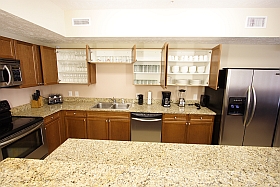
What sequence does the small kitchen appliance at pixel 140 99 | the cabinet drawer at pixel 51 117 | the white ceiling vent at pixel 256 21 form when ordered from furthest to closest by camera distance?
the small kitchen appliance at pixel 140 99 → the cabinet drawer at pixel 51 117 → the white ceiling vent at pixel 256 21

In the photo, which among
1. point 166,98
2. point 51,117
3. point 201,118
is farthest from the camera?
point 166,98

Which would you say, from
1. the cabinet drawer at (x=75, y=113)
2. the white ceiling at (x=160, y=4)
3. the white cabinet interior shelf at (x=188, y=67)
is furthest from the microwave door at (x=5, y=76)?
the white cabinet interior shelf at (x=188, y=67)

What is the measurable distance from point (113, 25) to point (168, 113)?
1803 millimetres

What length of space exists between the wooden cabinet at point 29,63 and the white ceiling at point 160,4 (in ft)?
2.82

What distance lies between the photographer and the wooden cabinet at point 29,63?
2.12 m

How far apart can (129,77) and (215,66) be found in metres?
Result: 1.73

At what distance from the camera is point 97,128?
2.69 meters

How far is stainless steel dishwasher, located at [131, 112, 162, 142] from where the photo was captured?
254cm

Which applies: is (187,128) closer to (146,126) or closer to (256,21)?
(146,126)

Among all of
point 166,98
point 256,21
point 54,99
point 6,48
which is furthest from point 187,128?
point 6,48

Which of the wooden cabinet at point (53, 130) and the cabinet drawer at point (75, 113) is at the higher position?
the cabinet drawer at point (75, 113)

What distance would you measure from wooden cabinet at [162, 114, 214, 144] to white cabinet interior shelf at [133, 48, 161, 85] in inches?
33.2

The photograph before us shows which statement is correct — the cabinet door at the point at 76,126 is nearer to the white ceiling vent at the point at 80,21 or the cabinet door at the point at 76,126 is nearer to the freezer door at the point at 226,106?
the white ceiling vent at the point at 80,21

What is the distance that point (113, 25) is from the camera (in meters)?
2.25
